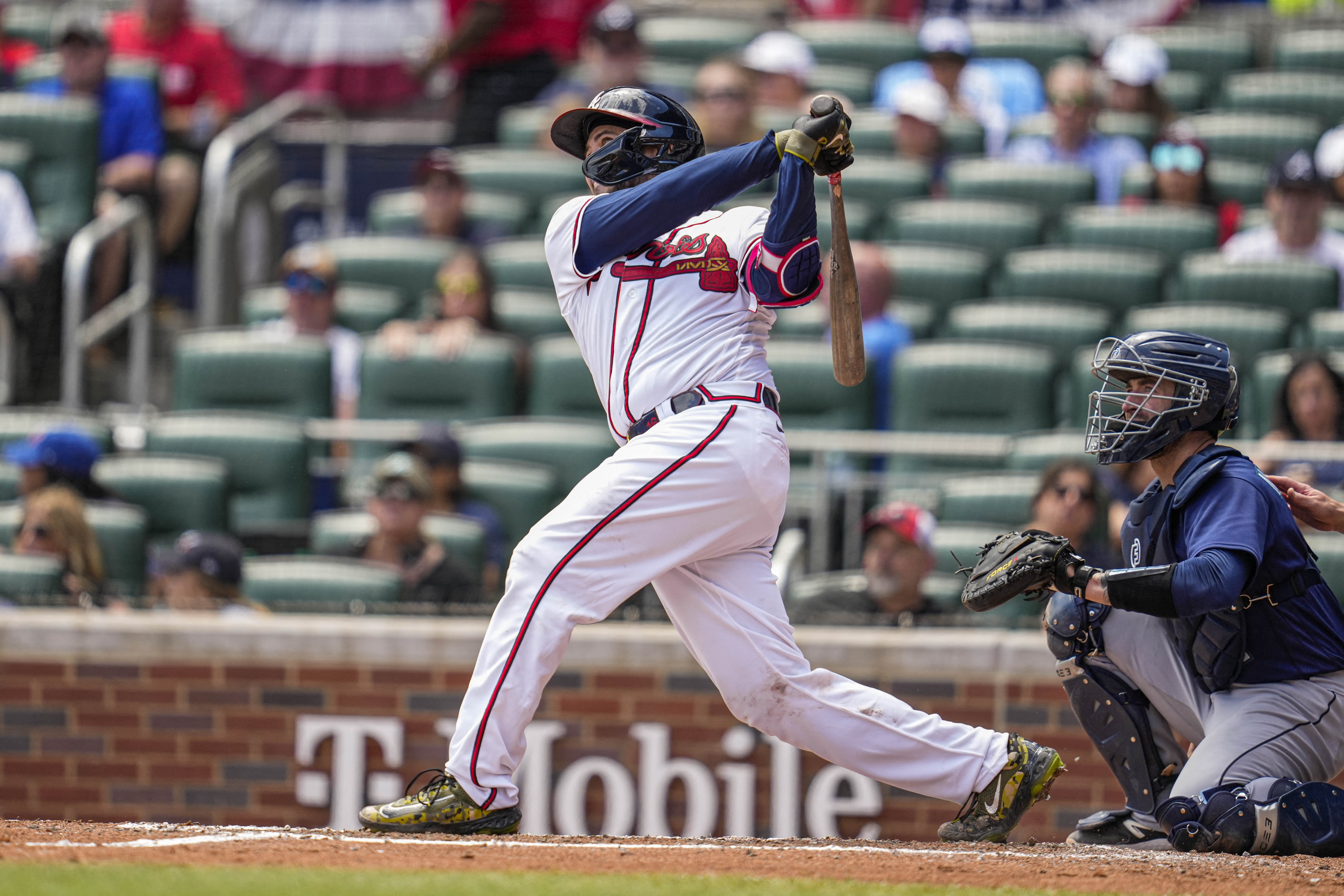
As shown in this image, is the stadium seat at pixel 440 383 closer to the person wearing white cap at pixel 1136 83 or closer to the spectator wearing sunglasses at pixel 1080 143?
the spectator wearing sunglasses at pixel 1080 143

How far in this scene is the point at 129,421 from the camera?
7.64m


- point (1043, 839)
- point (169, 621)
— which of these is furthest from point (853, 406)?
point (169, 621)

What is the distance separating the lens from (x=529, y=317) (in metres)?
7.75

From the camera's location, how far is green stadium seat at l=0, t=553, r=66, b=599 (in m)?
5.93

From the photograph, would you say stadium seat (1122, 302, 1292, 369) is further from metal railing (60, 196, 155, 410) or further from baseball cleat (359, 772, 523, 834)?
metal railing (60, 196, 155, 410)

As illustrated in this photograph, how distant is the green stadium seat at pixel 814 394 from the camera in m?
6.91

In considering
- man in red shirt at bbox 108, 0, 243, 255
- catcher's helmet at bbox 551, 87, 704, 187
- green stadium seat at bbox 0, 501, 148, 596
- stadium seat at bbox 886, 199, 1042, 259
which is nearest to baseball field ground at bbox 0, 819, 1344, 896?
catcher's helmet at bbox 551, 87, 704, 187

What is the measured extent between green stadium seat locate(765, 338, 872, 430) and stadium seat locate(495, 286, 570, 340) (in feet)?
3.91

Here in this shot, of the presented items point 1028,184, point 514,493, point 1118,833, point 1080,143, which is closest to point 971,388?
point 514,493

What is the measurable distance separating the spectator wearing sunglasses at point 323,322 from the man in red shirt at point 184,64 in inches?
74.4

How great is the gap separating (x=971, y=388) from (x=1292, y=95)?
359 centimetres

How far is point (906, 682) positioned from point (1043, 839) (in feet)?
2.18

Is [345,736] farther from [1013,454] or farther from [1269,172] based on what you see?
[1269,172]

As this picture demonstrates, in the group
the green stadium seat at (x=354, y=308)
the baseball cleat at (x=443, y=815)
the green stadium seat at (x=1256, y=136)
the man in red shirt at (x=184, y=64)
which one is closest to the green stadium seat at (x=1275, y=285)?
the green stadium seat at (x=1256, y=136)
